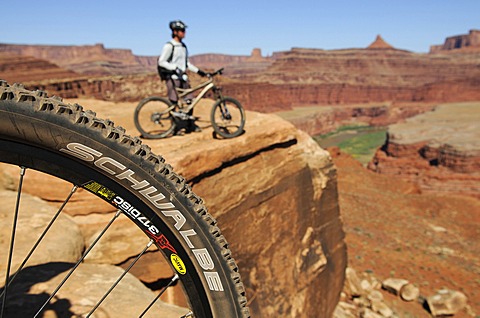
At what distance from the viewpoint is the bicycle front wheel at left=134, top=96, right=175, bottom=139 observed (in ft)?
20.9

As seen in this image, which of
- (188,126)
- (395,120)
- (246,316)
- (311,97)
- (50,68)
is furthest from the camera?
(311,97)

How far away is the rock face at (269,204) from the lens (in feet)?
19.6

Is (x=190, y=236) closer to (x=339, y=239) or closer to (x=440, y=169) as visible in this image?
(x=339, y=239)

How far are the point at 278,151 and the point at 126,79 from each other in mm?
45460

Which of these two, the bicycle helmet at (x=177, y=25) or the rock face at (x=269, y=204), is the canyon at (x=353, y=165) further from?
the bicycle helmet at (x=177, y=25)

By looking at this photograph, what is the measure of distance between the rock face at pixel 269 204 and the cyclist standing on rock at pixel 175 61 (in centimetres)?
103

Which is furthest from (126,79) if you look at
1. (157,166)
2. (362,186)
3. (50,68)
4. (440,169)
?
(157,166)

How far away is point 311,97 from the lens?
329ft

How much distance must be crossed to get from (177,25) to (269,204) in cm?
402

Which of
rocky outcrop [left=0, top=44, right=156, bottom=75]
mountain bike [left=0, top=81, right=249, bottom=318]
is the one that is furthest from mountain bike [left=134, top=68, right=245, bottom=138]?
rocky outcrop [left=0, top=44, right=156, bottom=75]

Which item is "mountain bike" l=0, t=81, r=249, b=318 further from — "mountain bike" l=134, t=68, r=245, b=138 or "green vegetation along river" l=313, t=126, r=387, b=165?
"green vegetation along river" l=313, t=126, r=387, b=165

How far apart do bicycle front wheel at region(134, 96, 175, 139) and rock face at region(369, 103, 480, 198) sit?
115 ft

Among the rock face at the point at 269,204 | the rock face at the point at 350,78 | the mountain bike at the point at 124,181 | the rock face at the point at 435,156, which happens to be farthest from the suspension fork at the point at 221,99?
the rock face at the point at 350,78

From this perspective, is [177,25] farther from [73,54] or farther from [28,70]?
[73,54]
